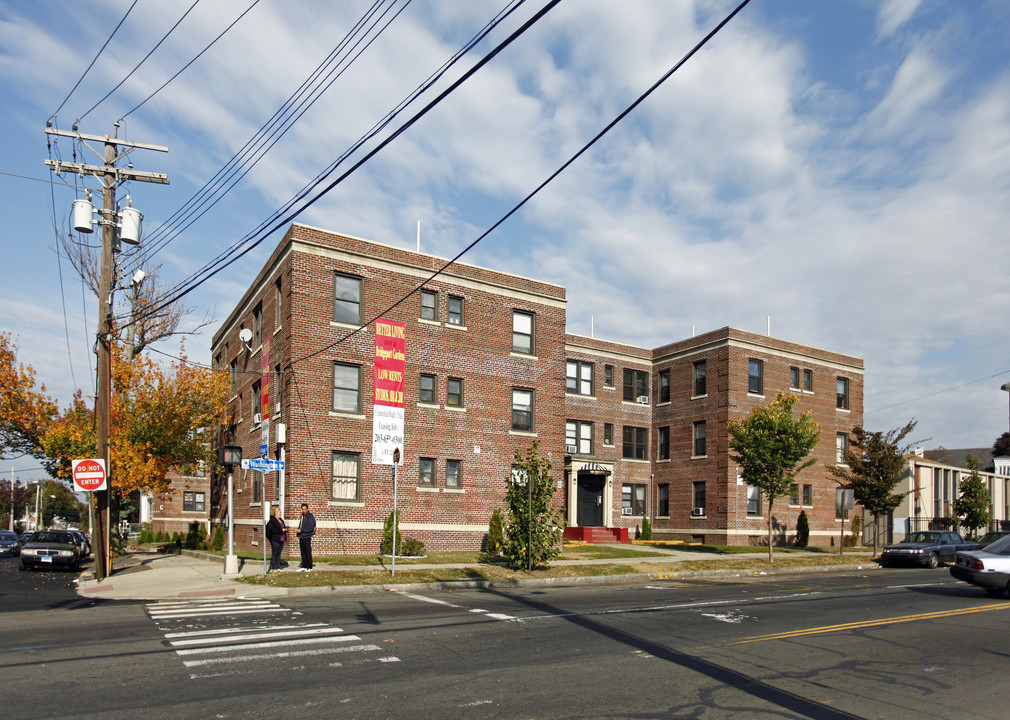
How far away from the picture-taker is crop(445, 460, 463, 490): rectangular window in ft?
94.4

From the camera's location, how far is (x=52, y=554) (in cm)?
2792

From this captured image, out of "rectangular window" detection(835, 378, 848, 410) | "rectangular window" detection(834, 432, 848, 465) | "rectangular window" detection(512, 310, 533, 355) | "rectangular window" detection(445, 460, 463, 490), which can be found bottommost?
"rectangular window" detection(445, 460, 463, 490)

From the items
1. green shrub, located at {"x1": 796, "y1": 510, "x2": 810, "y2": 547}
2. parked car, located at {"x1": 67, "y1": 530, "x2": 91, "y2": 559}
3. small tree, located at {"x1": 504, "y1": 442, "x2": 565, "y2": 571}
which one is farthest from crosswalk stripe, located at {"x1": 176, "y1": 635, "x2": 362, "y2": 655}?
green shrub, located at {"x1": 796, "y1": 510, "x2": 810, "y2": 547}

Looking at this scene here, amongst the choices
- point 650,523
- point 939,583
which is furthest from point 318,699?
point 650,523

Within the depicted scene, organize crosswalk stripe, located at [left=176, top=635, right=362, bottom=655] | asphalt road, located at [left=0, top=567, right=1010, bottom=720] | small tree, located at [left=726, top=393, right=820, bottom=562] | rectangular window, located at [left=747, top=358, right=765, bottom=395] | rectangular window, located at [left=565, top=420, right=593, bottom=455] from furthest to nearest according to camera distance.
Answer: rectangular window, located at [left=565, top=420, right=593, bottom=455] → rectangular window, located at [left=747, top=358, right=765, bottom=395] → small tree, located at [left=726, top=393, right=820, bottom=562] → crosswalk stripe, located at [left=176, top=635, right=362, bottom=655] → asphalt road, located at [left=0, top=567, right=1010, bottom=720]

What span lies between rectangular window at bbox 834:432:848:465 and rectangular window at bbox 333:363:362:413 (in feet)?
94.1

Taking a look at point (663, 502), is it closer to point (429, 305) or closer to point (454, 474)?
point (454, 474)

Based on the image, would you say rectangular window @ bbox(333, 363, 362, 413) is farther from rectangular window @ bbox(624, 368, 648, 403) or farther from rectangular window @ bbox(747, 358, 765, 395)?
rectangular window @ bbox(747, 358, 765, 395)

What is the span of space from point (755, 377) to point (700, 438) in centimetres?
435

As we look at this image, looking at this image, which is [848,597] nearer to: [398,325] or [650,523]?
[398,325]

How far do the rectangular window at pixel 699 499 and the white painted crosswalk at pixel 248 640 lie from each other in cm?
2874

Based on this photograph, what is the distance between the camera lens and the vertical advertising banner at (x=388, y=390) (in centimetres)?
2697

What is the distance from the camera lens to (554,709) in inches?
298

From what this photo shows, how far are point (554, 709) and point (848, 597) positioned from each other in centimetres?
1270
